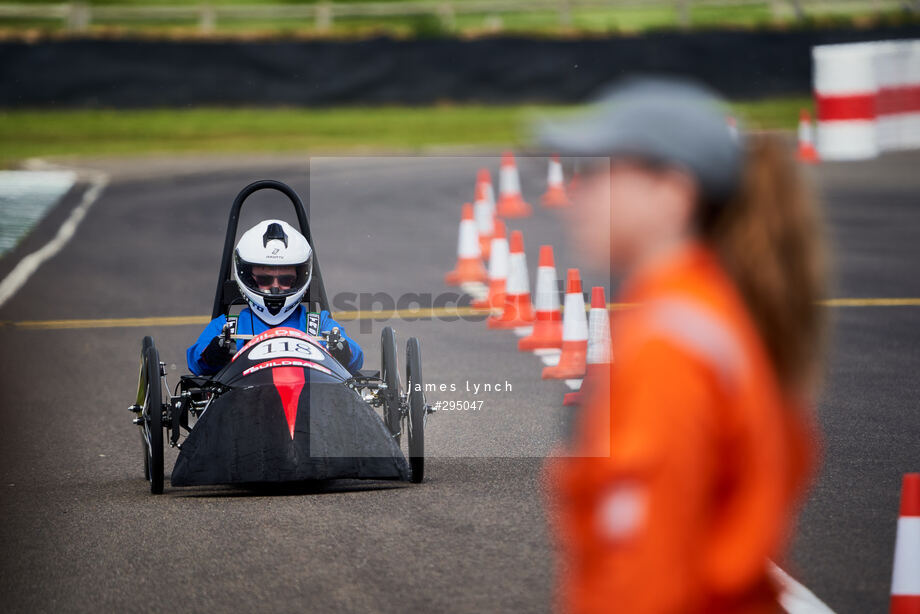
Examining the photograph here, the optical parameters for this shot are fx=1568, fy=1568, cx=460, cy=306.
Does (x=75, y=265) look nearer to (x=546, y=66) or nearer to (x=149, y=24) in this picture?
(x=546, y=66)

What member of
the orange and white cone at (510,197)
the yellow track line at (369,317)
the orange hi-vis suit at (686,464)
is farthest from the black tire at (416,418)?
the orange and white cone at (510,197)

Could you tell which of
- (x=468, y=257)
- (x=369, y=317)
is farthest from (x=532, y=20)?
(x=369, y=317)

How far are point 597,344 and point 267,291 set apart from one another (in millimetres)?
2094

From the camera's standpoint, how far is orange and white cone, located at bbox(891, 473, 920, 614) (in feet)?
15.7

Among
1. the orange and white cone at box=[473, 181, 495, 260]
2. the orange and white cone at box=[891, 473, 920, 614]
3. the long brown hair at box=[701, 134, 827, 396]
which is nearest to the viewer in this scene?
the long brown hair at box=[701, 134, 827, 396]

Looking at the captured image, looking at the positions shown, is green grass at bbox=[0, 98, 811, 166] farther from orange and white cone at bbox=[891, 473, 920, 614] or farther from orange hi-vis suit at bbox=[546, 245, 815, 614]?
orange hi-vis suit at bbox=[546, 245, 815, 614]

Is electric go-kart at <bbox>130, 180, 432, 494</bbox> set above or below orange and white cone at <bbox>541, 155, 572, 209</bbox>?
below

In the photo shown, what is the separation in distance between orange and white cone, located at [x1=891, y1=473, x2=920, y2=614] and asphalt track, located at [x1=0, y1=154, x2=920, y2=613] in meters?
0.46

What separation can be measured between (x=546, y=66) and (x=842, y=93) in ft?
36.0

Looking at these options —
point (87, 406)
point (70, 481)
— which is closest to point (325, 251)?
point (87, 406)

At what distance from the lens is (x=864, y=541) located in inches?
242

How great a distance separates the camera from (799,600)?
5.35m

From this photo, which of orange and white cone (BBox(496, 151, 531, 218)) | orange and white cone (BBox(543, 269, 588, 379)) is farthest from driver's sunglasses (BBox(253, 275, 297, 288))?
orange and white cone (BBox(496, 151, 531, 218))

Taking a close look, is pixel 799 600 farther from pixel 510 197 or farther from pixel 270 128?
pixel 270 128
